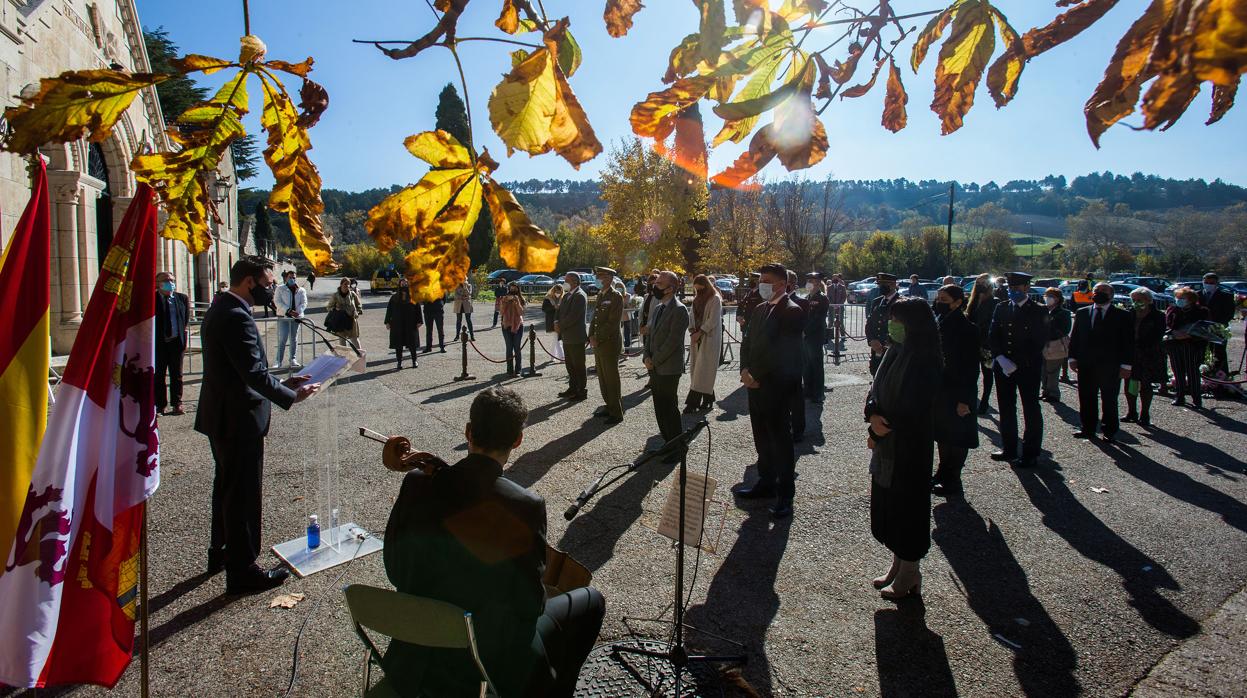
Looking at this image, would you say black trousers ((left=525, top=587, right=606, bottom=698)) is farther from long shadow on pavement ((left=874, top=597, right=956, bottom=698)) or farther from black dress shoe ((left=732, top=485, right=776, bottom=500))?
black dress shoe ((left=732, top=485, right=776, bottom=500))

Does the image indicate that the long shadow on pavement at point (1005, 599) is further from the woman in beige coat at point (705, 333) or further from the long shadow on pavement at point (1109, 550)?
the woman in beige coat at point (705, 333)

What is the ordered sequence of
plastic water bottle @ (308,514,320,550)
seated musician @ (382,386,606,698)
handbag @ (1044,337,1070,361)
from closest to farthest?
seated musician @ (382,386,606,698)
plastic water bottle @ (308,514,320,550)
handbag @ (1044,337,1070,361)

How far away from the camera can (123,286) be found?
226 centimetres

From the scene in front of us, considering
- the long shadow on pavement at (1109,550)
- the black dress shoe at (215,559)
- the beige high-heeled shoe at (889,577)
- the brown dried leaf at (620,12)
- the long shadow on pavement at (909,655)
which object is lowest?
the long shadow on pavement at (1109,550)

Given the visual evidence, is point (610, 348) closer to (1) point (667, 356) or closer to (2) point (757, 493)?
(1) point (667, 356)

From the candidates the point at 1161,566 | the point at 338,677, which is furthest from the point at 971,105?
the point at 1161,566

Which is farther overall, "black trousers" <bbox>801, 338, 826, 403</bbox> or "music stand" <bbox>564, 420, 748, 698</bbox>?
"black trousers" <bbox>801, 338, 826, 403</bbox>

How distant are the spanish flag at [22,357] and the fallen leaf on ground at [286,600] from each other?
160 centimetres

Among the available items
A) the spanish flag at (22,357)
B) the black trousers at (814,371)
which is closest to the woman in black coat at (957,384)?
the black trousers at (814,371)

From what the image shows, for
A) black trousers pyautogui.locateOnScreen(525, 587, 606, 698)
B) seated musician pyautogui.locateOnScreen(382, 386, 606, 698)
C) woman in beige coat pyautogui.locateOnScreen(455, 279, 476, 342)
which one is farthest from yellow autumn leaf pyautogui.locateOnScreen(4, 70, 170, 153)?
woman in beige coat pyautogui.locateOnScreen(455, 279, 476, 342)

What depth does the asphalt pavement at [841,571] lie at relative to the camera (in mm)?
3066

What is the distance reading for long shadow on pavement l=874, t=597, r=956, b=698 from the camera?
2.94 meters

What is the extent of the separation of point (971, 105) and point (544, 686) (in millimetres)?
2266

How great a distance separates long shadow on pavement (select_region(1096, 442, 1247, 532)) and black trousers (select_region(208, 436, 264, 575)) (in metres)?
7.26
